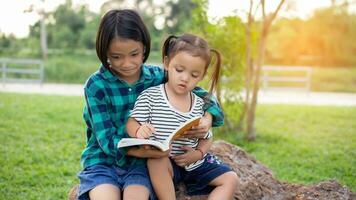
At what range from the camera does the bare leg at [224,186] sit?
2369 millimetres

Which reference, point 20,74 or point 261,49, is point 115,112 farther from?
point 20,74

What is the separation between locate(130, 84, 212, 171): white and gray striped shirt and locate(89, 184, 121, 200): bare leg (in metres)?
0.32

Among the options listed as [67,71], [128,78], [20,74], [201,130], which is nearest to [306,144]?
[201,130]

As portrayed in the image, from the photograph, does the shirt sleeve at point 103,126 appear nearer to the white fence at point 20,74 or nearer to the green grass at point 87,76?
the white fence at point 20,74

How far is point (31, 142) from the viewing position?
18.5ft

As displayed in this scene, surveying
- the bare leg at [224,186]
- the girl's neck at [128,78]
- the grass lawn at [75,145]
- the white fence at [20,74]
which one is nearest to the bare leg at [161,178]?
the bare leg at [224,186]

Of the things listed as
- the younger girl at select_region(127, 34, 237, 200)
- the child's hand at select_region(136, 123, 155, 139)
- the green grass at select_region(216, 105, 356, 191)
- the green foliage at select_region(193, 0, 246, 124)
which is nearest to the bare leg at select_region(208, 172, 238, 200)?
the younger girl at select_region(127, 34, 237, 200)

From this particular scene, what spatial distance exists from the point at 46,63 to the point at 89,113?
47.6 ft

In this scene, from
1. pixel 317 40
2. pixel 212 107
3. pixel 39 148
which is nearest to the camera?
pixel 212 107

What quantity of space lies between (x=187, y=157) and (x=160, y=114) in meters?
0.27

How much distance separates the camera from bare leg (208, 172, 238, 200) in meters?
2.37

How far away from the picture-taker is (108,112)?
2418 mm

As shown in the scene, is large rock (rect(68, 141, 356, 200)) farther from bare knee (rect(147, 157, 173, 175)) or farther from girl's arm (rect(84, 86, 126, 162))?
girl's arm (rect(84, 86, 126, 162))

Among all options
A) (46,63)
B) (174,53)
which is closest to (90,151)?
(174,53)
